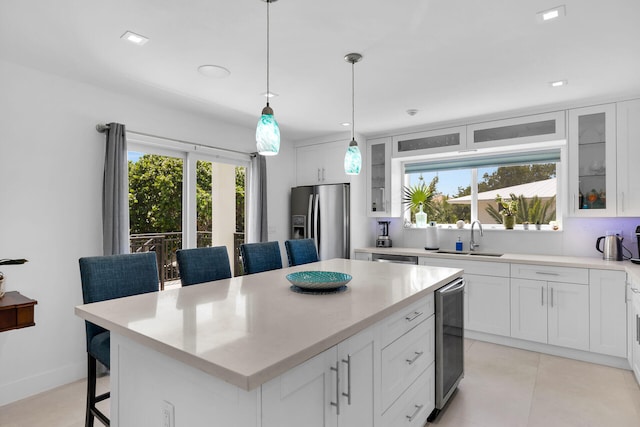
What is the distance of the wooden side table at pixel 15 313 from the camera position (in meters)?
1.92

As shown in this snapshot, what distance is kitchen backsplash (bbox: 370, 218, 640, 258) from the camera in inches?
139

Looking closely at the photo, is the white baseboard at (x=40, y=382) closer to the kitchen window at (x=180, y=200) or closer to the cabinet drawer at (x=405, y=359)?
the kitchen window at (x=180, y=200)

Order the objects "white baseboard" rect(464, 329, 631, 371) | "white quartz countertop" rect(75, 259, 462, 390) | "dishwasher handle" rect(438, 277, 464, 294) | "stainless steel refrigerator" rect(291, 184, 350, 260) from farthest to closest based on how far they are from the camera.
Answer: "stainless steel refrigerator" rect(291, 184, 350, 260) → "white baseboard" rect(464, 329, 631, 371) → "dishwasher handle" rect(438, 277, 464, 294) → "white quartz countertop" rect(75, 259, 462, 390)

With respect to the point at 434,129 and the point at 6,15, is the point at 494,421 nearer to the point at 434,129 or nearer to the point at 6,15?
the point at 434,129

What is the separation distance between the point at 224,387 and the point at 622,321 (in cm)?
354

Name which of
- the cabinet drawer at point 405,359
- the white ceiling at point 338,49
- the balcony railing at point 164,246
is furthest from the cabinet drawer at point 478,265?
the balcony railing at point 164,246

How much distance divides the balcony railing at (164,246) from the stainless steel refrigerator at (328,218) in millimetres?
1343

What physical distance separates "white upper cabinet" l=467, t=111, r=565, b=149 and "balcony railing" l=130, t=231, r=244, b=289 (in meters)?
3.25

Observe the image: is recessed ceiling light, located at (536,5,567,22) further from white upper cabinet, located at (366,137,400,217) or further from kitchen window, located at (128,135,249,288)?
kitchen window, located at (128,135,249,288)

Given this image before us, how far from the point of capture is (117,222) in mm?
3084

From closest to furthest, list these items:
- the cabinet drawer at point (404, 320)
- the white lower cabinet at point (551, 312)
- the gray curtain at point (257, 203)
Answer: the cabinet drawer at point (404, 320), the white lower cabinet at point (551, 312), the gray curtain at point (257, 203)

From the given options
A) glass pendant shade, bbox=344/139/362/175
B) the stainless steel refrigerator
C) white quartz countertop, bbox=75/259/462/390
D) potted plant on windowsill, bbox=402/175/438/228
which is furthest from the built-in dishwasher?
glass pendant shade, bbox=344/139/362/175

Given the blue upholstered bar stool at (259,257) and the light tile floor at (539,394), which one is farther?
the blue upholstered bar stool at (259,257)

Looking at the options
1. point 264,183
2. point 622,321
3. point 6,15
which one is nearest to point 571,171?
point 622,321
